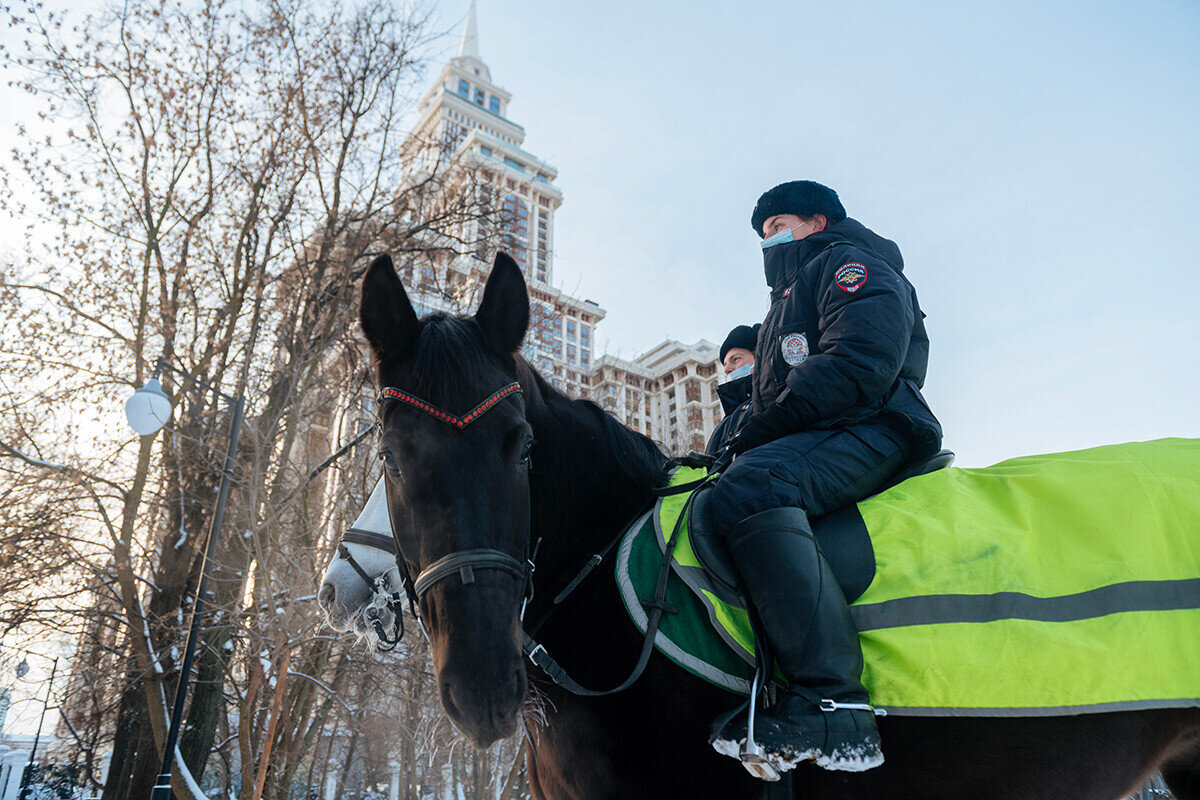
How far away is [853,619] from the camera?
1905 millimetres

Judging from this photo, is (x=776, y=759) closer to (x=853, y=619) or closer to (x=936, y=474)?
(x=853, y=619)

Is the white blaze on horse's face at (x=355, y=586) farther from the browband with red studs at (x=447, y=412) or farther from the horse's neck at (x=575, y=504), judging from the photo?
the horse's neck at (x=575, y=504)

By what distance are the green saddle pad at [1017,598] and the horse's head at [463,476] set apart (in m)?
0.51

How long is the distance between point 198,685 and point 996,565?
13.5 m

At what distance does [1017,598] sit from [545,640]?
1.44 meters

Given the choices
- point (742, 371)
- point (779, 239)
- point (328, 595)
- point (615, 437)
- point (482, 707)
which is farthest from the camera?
point (742, 371)

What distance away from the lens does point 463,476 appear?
1.87 metres

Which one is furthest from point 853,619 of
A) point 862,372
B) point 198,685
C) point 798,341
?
point 198,685

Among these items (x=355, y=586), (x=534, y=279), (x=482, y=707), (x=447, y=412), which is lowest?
(x=482, y=707)

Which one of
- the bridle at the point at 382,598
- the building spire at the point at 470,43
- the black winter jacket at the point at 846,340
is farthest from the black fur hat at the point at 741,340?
the building spire at the point at 470,43

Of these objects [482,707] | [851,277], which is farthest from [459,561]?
[851,277]

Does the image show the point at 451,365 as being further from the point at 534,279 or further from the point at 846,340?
the point at 534,279

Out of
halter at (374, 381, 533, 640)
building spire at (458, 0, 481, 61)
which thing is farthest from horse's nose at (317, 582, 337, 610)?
building spire at (458, 0, 481, 61)

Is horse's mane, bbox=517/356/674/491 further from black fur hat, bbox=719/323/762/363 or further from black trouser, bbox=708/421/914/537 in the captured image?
black fur hat, bbox=719/323/762/363
